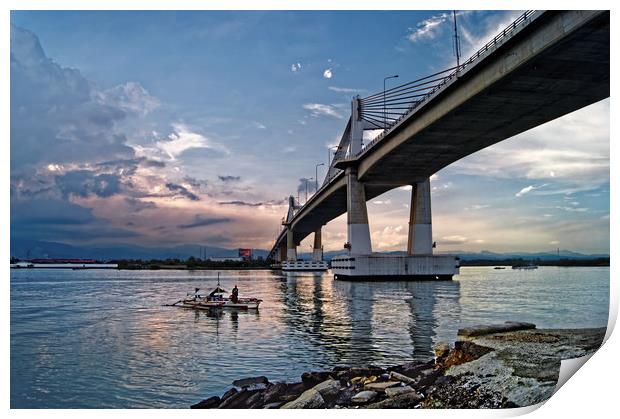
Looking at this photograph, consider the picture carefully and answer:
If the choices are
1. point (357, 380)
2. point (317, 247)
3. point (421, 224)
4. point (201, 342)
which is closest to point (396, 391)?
point (357, 380)

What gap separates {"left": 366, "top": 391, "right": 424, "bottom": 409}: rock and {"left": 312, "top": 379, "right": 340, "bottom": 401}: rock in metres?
0.88

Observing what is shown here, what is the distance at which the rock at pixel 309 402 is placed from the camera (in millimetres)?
10797

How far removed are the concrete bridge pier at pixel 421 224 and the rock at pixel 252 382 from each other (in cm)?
5182

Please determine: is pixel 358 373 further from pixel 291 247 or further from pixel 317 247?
pixel 317 247

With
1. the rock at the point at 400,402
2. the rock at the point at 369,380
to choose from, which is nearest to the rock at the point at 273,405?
the rock at the point at 369,380

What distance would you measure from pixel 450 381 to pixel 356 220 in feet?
170

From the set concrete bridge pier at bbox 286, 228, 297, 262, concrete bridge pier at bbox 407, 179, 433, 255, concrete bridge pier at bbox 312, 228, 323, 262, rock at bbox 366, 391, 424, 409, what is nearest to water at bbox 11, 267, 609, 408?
rock at bbox 366, 391, 424, 409

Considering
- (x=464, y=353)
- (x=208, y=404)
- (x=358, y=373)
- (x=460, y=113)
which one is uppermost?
(x=460, y=113)

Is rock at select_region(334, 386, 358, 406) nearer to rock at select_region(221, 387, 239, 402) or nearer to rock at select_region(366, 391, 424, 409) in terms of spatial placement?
rock at select_region(366, 391, 424, 409)

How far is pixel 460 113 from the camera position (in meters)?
38.7

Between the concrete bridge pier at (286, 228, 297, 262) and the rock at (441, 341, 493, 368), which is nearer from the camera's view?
the rock at (441, 341, 493, 368)

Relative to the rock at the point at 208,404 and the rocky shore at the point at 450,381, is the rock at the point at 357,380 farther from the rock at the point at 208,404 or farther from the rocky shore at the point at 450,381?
the rock at the point at 208,404

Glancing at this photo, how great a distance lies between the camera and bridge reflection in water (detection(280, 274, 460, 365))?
16688mm

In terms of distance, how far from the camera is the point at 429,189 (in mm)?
64000
